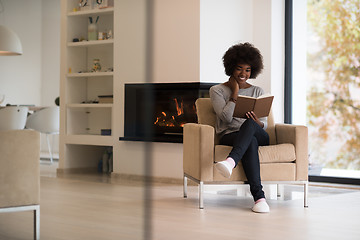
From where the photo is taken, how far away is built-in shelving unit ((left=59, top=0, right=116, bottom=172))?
3.72 metres

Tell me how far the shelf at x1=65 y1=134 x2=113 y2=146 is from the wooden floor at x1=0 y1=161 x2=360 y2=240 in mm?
569

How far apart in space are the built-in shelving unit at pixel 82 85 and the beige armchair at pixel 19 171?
2.02 metres

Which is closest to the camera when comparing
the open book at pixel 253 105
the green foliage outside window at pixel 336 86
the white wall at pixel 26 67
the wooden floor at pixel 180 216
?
the wooden floor at pixel 180 216

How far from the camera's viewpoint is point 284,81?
361 centimetres

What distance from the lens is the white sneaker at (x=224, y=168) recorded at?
224 cm

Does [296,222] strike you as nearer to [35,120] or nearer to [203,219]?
[203,219]

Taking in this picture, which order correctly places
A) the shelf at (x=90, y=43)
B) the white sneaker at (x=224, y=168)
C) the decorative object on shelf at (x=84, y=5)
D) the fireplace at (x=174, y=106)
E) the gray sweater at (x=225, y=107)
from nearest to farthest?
the white sneaker at (x=224, y=168) < the gray sweater at (x=225, y=107) < the fireplace at (x=174, y=106) < the shelf at (x=90, y=43) < the decorative object on shelf at (x=84, y=5)

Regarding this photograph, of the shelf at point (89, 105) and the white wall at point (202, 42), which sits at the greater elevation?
the white wall at point (202, 42)

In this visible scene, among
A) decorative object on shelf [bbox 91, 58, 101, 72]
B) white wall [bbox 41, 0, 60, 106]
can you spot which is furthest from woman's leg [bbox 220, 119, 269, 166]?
white wall [bbox 41, 0, 60, 106]

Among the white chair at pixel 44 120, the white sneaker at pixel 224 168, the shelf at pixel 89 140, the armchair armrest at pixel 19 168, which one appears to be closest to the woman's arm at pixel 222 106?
the white sneaker at pixel 224 168

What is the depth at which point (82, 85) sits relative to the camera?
3.88 meters

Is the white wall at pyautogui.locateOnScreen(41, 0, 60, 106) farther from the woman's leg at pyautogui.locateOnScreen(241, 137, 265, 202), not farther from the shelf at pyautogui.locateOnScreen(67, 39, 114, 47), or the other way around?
the woman's leg at pyautogui.locateOnScreen(241, 137, 265, 202)

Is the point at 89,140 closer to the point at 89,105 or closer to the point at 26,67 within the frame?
the point at 89,105

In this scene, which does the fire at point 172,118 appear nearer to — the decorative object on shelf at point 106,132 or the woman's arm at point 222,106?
the decorative object on shelf at point 106,132
